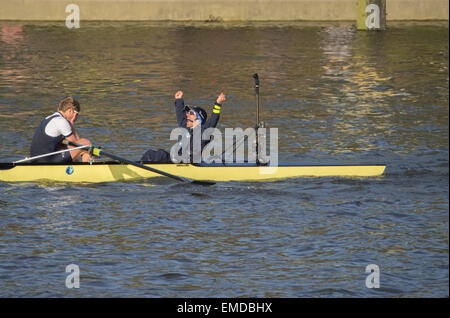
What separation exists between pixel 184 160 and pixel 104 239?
303 centimetres

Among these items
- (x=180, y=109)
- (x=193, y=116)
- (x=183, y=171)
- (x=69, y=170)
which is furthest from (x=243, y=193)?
(x=69, y=170)

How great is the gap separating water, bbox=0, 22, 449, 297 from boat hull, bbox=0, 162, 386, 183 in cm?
16

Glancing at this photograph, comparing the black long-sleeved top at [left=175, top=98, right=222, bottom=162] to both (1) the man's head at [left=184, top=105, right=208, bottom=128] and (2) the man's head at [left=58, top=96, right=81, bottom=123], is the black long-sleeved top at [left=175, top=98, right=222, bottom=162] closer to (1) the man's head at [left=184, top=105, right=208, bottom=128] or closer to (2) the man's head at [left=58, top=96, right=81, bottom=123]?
(1) the man's head at [left=184, top=105, right=208, bottom=128]

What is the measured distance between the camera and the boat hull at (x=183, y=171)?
14.7m

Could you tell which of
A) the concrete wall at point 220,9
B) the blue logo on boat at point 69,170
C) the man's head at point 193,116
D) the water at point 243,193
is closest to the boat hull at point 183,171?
the blue logo on boat at point 69,170

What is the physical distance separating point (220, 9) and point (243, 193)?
2300 centimetres

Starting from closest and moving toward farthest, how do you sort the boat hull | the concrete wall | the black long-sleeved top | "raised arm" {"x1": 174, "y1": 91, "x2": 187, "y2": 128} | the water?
1. the water
2. the black long-sleeved top
3. "raised arm" {"x1": 174, "y1": 91, "x2": 187, "y2": 128}
4. the boat hull
5. the concrete wall

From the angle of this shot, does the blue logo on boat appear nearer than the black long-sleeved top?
No

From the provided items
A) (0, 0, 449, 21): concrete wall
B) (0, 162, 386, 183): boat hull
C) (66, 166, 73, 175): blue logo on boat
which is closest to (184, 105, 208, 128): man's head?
(0, 162, 386, 183): boat hull

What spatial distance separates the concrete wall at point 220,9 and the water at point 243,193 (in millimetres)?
6024

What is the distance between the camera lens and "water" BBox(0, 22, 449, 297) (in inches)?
428

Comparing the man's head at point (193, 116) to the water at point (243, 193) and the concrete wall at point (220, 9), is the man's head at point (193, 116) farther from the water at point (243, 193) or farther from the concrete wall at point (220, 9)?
the concrete wall at point (220, 9)
